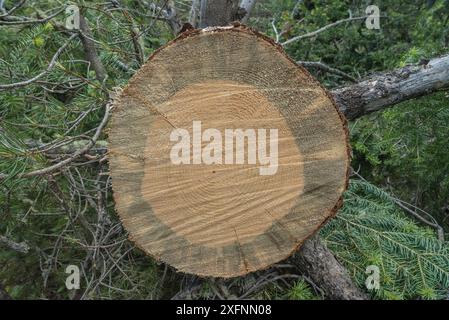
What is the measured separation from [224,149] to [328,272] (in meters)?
0.64

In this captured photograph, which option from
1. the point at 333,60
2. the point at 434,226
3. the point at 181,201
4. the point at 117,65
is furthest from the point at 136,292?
the point at 333,60

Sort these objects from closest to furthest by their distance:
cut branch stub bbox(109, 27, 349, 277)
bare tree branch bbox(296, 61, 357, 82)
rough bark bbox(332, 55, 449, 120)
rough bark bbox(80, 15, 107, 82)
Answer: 1. cut branch stub bbox(109, 27, 349, 277)
2. rough bark bbox(332, 55, 449, 120)
3. rough bark bbox(80, 15, 107, 82)
4. bare tree branch bbox(296, 61, 357, 82)

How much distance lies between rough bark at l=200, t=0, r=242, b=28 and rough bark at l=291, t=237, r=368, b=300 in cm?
84

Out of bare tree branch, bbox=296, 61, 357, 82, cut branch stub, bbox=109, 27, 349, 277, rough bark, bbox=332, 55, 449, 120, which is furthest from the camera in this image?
bare tree branch, bbox=296, 61, 357, 82

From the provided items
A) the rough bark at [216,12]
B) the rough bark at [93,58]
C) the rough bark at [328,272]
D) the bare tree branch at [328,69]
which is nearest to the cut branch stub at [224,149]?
the rough bark at [328,272]

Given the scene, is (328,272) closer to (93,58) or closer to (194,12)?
(194,12)

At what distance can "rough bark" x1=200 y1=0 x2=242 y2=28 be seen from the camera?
1.69 metres

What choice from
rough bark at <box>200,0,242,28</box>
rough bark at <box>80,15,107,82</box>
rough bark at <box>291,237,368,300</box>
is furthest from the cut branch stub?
rough bark at <box>80,15,107,82</box>

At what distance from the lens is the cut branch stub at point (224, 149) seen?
1347 mm

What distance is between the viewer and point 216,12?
5.57 feet

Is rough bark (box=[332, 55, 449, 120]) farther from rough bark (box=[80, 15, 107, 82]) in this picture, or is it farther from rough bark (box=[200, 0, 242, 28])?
rough bark (box=[80, 15, 107, 82])
